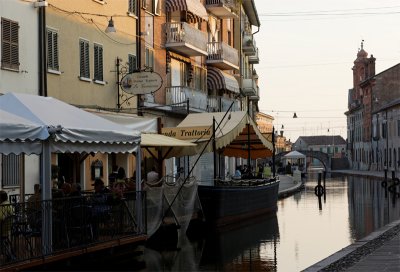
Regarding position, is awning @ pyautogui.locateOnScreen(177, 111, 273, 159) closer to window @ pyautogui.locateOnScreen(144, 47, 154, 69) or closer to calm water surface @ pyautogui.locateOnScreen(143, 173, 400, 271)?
calm water surface @ pyautogui.locateOnScreen(143, 173, 400, 271)

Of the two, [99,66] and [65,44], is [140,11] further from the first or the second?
[65,44]

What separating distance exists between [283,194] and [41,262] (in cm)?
3503

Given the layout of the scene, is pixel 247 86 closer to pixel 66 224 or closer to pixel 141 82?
pixel 141 82

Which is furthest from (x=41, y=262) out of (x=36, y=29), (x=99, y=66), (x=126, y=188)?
(x=99, y=66)

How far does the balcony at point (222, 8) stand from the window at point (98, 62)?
60.1 ft

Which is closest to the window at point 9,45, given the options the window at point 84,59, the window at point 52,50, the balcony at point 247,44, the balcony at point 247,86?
the window at point 52,50

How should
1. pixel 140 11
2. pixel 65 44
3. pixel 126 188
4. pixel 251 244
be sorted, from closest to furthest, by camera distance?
pixel 126 188 < pixel 251 244 < pixel 65 44 < pixel 140 11

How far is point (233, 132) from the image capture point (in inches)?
1022

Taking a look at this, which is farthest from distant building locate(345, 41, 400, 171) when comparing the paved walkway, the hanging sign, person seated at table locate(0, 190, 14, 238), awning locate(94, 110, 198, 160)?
person seated at table locate(0, 190, 14, 238)

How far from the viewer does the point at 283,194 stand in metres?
47.5

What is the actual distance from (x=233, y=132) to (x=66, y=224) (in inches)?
477

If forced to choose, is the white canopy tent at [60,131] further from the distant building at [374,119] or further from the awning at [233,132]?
the distant building at [374,119]

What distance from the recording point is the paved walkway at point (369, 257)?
14.1 m

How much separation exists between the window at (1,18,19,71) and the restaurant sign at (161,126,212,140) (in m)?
6.35
